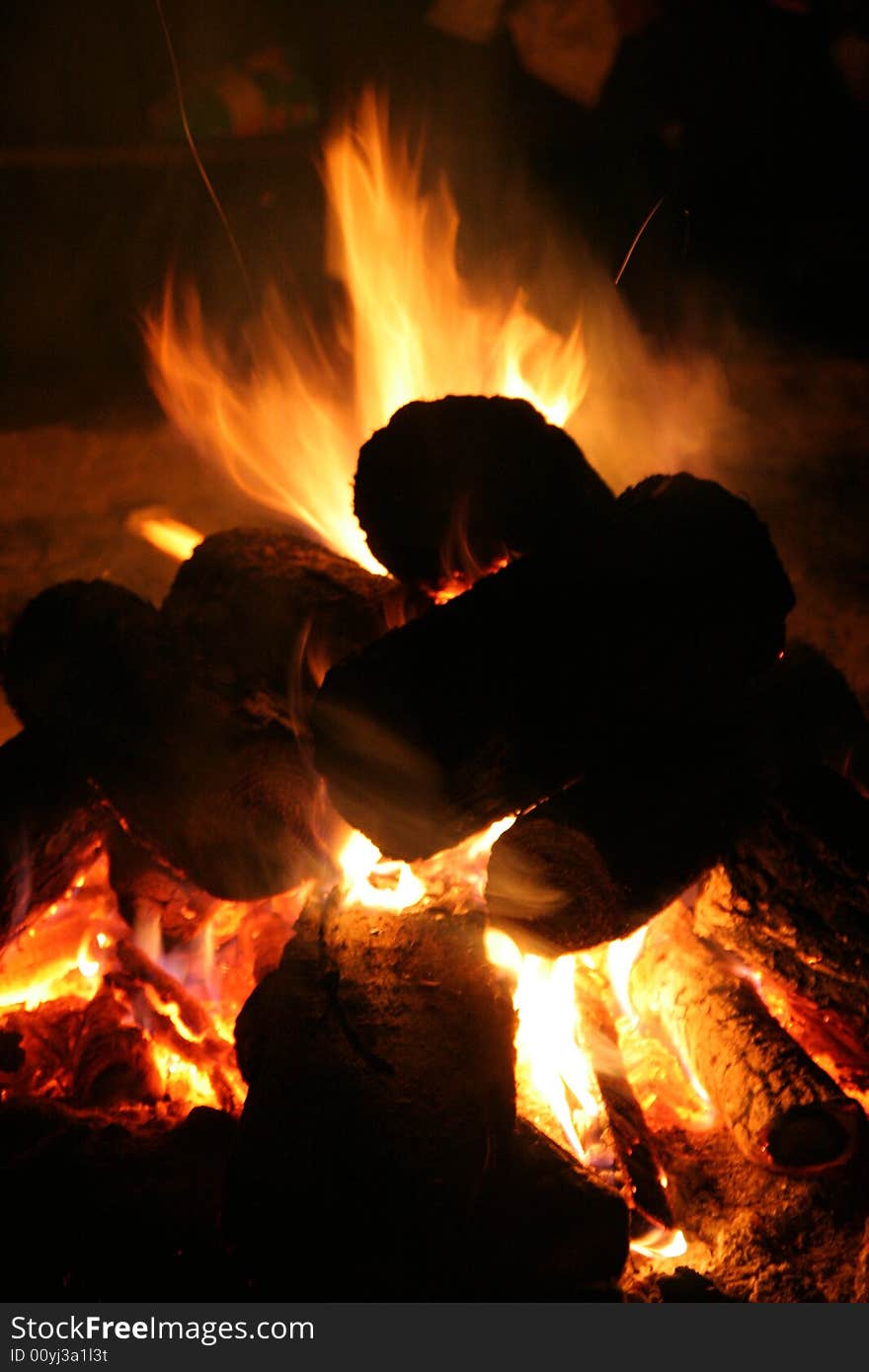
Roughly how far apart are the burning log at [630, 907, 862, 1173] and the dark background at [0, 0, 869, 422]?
3679 millimetres

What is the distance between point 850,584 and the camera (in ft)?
10.7

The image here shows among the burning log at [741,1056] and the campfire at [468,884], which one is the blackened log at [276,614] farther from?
the burning log at [741,1056]

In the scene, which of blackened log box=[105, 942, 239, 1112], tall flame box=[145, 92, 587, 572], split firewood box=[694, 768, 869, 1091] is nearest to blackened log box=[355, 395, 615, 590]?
tall flame box=[145, 92, 587, 572]

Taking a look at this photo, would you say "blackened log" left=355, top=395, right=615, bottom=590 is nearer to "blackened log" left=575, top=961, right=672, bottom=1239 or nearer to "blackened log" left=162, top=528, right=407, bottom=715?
"blackened log" left=162, top=528, right=407, bottom=715

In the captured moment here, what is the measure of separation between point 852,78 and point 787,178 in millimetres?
522

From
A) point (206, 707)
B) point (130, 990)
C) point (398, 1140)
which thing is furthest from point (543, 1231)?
point (206, 707)

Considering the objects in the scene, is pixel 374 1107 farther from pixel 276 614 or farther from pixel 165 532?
pixel 165 532

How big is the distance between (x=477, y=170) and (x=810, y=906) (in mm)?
4449

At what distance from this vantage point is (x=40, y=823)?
2.13 metres

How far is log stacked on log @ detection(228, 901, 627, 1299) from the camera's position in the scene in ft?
4.53

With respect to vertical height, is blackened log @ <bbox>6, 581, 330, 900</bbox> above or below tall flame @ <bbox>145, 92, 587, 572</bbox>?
below

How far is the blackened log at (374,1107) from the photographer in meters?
1.38

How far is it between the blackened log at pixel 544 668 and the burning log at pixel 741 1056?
578 mm
